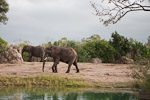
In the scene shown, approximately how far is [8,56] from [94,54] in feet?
31.9

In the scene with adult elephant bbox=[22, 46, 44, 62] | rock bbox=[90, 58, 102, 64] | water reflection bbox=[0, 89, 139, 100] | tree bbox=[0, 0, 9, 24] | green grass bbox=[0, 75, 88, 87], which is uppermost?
tree bbox=[0, 0, 9, 24]

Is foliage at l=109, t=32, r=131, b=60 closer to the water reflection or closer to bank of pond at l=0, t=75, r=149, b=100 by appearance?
bank of pond at l=0, t=75, r=149, b=100

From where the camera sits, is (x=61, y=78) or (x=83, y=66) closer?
(x=61, y=78)

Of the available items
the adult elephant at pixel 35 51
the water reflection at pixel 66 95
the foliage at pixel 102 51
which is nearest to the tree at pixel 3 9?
the adult elephant at pixel 35 51

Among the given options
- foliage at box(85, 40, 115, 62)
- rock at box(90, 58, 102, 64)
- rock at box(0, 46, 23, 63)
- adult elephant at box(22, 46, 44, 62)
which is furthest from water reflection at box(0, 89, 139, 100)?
foliage at box(85, 40, 115, 62)

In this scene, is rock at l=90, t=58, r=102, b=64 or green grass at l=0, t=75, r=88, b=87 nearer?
green grass at l=0, t=75, r=88, b=87

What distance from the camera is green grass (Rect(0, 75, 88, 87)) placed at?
56.1 ft

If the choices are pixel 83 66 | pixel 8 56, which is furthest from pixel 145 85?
pixel 8 56

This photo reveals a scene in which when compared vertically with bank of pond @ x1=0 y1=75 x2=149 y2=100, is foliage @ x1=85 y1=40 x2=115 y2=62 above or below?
above

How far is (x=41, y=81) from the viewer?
56.8 ft

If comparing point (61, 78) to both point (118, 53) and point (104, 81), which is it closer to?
point (104, 81)

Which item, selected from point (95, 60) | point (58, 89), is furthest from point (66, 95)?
point (95, 60)

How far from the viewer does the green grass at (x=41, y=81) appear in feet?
56.1

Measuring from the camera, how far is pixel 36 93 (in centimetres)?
1440
